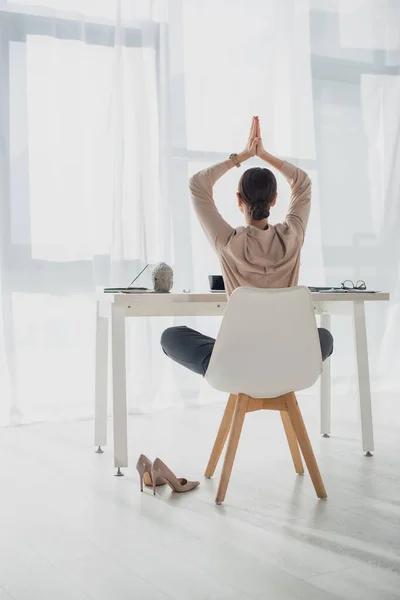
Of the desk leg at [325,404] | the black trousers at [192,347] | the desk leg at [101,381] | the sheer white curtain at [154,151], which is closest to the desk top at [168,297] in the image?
the black trousers at [192,347]

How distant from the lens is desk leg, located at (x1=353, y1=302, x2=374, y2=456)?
2.92m

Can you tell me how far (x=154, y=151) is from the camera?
3734 mm

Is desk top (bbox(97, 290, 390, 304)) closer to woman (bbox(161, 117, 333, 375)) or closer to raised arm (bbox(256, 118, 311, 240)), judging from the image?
woman (bbox(161, 117, 333, 375))

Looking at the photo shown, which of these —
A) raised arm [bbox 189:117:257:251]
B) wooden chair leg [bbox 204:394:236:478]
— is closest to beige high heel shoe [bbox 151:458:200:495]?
wooden chair leg [bbox 204:394:236:478]

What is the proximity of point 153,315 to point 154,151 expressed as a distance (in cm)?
130

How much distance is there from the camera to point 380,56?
14.5 ft

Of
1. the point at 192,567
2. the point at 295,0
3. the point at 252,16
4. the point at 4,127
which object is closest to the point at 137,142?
the point at 4,127

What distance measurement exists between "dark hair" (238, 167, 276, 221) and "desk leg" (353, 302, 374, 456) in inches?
26.7

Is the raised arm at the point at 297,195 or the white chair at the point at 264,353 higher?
the raised arm at the point at 297,195

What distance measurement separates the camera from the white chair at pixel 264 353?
2.23 metres

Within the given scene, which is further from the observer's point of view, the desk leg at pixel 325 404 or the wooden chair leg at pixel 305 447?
the desk leg at pixel 325 404

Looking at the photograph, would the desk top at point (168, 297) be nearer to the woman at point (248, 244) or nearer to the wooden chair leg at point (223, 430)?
the woman at point (248, 244)

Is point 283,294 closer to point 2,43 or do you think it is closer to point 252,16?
point 2,43

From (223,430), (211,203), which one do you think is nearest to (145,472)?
(223,430)
